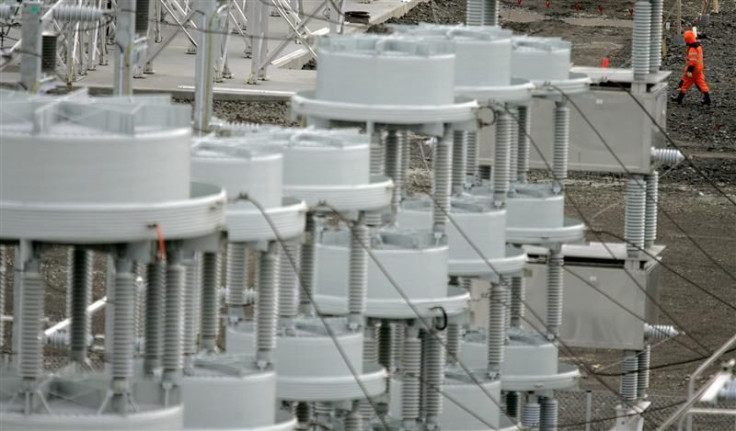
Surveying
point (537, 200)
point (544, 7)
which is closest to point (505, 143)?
point (537, 200)

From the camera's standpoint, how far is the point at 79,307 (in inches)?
925

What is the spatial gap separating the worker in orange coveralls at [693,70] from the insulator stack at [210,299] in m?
41.8

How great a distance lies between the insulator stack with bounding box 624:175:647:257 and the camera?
3872 centimetres

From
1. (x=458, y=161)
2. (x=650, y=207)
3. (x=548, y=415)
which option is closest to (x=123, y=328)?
(x=458, y=161)

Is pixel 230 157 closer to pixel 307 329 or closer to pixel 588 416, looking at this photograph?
pixel 307 329

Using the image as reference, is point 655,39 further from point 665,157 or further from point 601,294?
point 601,294

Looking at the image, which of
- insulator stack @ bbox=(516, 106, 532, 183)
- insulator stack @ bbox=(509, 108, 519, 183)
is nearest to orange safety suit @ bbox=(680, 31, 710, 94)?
insulator stack @ bbox=(516, 106, 532, 183)

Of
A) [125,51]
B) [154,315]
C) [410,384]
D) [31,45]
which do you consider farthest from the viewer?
[125,51]

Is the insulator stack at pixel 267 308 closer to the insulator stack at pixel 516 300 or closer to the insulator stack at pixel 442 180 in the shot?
the insulator stack at pixel 442 180

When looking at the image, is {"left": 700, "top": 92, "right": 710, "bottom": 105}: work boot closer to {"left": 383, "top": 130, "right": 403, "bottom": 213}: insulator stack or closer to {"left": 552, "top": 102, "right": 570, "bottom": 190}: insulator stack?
A: {"left": 552, "top": 102, "right": 570, "bottom": 190}: insulator stack

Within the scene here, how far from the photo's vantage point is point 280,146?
25.9m

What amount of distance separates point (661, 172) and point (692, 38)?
7908 mm

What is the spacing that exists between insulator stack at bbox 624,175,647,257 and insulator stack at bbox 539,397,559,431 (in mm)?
3917

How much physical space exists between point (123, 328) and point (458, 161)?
39.8ft
